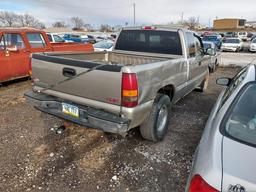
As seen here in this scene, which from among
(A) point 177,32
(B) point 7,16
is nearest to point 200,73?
(A) point 177,32

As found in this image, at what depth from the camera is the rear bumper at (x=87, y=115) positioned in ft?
10.3

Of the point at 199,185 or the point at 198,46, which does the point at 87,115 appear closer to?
the point at 199,185

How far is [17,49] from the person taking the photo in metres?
7.61

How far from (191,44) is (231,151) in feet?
13.2

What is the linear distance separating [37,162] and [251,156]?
294 cm


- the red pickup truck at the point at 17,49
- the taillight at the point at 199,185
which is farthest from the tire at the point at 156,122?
the red pickup truck at the point at 17,49

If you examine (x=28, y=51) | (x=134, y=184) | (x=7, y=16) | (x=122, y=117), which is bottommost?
(x=134, y=184)

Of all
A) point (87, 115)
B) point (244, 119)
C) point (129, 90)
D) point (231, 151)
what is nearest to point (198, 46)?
point (129, 90)

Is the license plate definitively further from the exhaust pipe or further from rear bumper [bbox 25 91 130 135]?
the exhaust pipe

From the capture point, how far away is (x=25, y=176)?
10.4 ft

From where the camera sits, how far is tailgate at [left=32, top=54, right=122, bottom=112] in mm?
3096

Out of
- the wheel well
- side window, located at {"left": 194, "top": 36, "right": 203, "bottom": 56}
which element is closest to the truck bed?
the wheel well

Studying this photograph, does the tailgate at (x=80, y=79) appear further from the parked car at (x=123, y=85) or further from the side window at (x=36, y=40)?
the side window at (x=36, y=40)

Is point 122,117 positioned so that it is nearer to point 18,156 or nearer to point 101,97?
point 101,97
